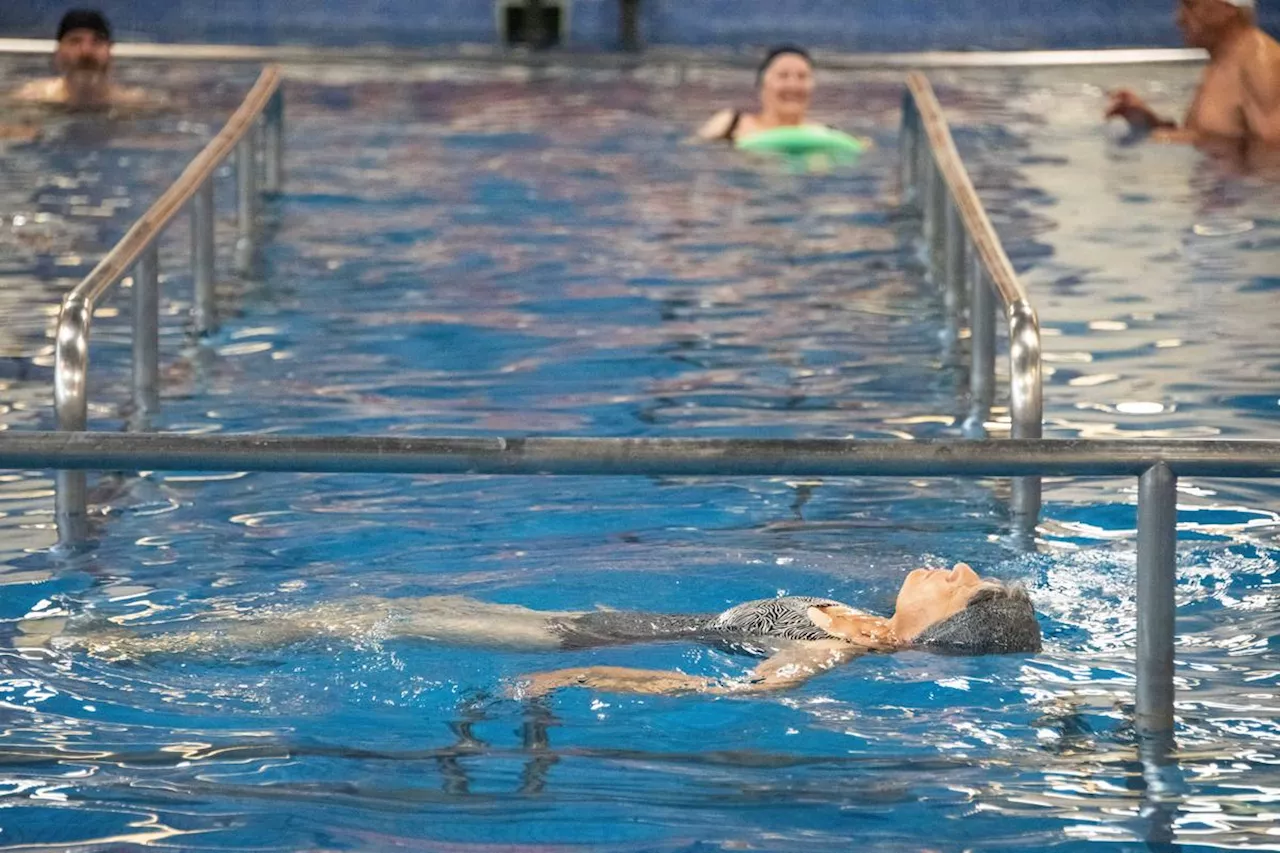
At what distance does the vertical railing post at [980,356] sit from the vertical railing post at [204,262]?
10.4ft

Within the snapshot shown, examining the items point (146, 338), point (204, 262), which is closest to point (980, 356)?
point (146, 338)

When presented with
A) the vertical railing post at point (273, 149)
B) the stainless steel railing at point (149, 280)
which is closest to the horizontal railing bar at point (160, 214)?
the stainless steel railing at point (149, 280)

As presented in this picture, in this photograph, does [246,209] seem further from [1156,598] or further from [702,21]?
[702,21]

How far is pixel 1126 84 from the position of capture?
594 inches

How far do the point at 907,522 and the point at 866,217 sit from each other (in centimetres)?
486

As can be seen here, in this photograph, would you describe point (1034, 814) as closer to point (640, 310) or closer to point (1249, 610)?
point (1249, 610)

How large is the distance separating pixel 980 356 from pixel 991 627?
220 centimetres

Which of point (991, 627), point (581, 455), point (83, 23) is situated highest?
point (83, 23)

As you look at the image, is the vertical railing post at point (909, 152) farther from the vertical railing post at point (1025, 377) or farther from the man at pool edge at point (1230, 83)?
the vertical railing post at point (1025, 377)

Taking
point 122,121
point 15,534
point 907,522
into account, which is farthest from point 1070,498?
point 122,121

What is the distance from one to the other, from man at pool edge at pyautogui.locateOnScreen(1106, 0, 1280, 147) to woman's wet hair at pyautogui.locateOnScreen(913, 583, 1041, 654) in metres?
7.98

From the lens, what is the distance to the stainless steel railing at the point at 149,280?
A: 5203mm

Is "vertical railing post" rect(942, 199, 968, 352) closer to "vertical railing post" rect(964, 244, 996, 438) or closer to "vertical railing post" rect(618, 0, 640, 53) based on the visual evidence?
"vertical railing post" rect(964, 244, 996, 438)

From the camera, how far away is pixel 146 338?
258 inches
